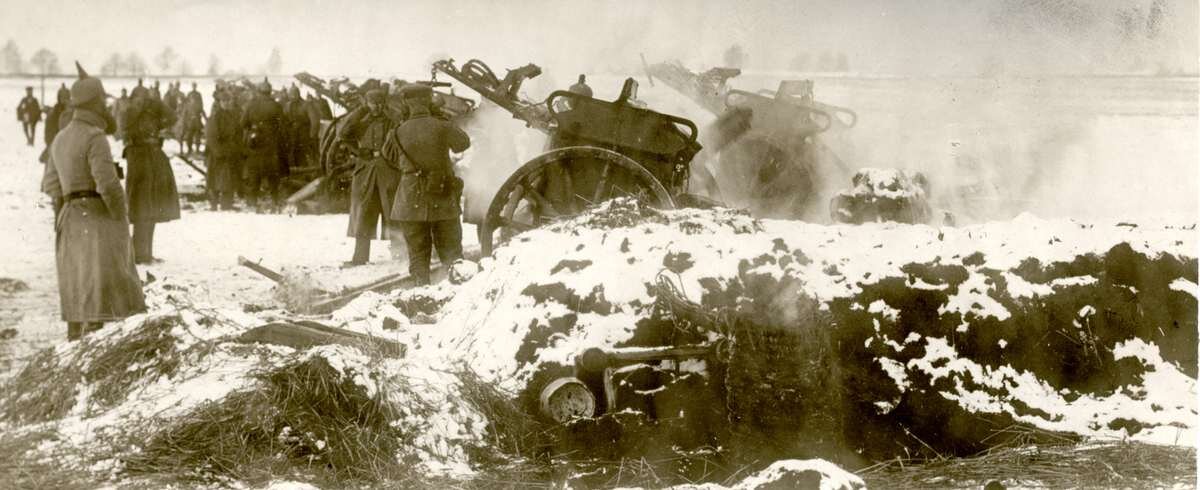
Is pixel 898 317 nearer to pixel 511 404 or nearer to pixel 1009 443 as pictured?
pixel 1009 443

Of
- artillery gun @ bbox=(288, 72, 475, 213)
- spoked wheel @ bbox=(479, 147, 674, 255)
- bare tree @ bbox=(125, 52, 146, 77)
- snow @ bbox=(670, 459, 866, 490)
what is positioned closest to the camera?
snow @ bbox=(670, 459, 866, 490)

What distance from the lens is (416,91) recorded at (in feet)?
24.0

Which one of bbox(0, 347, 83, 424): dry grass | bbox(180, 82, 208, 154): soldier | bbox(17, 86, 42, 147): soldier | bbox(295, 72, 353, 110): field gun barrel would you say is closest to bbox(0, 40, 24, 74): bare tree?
bbox(0, 347, 83, 424): dry grass

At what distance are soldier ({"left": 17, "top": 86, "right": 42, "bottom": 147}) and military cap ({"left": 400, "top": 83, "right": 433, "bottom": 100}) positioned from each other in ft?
59.7

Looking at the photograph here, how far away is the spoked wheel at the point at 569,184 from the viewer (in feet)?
21.2

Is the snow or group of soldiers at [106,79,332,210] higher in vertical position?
group of soldiers at [106,79,332,210]

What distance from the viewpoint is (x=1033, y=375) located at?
3.93m

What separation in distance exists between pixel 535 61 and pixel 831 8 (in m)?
2.33

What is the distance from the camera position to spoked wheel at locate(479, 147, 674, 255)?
6449 mm

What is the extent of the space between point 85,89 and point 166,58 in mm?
2697

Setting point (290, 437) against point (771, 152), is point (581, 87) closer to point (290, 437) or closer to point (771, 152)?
point (771, 152)

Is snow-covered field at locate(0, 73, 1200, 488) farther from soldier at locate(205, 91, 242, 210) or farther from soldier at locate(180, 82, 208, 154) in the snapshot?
soldier at locate(180, 82, 208, 154)

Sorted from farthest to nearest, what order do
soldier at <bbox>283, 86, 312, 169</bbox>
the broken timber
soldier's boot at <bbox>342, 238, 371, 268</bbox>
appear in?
soldier at <bbox>283, 86, 312, 169</bbox>, soldier's boot at <bbox>342, 238, 371, 268</bbox>, the broken timber

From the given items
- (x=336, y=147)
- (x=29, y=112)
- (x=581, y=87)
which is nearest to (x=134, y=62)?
(x=336, y=147)
